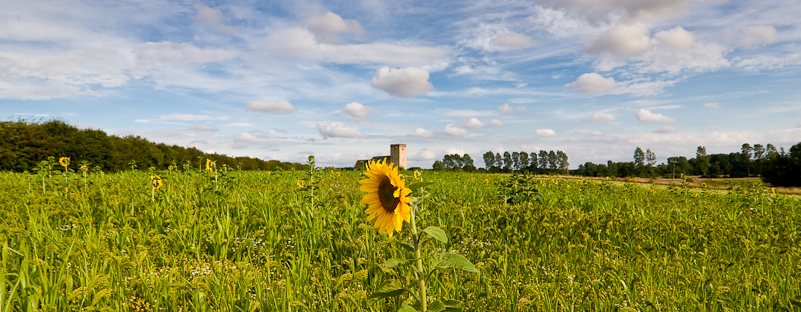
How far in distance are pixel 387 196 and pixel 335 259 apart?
6.23 feet

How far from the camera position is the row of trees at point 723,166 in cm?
4012

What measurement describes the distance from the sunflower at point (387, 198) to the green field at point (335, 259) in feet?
1.71

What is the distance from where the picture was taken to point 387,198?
174 centimetres

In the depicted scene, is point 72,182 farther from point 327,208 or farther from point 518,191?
point 518,191

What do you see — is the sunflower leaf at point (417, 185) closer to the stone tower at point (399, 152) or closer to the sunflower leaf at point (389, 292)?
the sunflower leaf at point (389, 292)

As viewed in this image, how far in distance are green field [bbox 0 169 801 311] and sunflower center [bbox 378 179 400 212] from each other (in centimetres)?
59

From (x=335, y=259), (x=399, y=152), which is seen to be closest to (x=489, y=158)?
(x=399, y=152)

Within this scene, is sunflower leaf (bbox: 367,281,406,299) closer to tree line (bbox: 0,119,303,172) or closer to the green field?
the green field

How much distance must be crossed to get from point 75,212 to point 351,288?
3.94m

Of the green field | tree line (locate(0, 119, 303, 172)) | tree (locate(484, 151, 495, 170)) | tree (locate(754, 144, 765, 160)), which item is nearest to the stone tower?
tree line (locate(0, 119, 303, 172))

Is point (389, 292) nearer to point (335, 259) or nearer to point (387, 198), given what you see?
point (387, 198)

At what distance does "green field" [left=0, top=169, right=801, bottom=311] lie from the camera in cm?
237

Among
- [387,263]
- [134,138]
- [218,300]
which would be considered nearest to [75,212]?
[218,300]

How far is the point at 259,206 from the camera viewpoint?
15.8 ft
